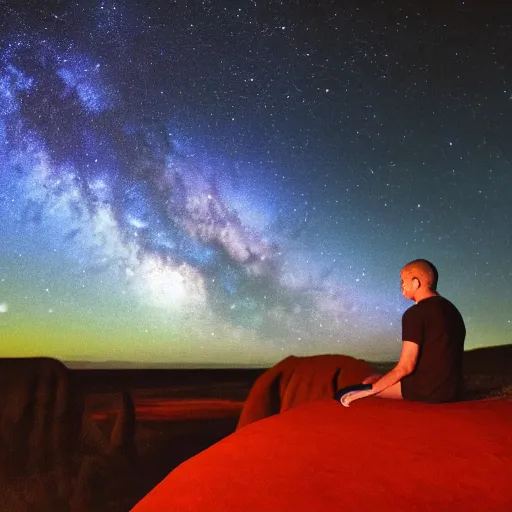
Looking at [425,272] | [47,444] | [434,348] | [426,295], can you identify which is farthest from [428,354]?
[47,444]

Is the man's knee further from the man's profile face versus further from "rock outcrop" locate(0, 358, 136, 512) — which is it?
"rock outcrop" locate(0, 358, 136, 512)

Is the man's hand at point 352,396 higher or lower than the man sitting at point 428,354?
lower

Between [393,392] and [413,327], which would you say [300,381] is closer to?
[393,392]

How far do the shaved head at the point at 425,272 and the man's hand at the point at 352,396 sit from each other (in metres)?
1.40

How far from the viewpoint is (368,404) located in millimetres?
5887

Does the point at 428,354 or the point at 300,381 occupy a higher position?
the point at 428,354

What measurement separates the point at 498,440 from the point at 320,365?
1288 cm

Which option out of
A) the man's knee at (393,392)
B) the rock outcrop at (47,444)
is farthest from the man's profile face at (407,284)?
the rock outcrop at (47,444)

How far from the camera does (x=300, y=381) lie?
17.4 metres

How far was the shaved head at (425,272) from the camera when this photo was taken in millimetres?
6203

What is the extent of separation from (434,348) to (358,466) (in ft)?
6.92

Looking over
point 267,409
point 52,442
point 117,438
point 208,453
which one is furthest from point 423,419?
point 117,438

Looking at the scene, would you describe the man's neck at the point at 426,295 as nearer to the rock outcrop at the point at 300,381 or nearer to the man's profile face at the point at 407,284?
the man's profile face at the point at 407,284

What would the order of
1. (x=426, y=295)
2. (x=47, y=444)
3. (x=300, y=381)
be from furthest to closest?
(x=47, y=444) → (x=300, y=381) → (x=426, y=295)
